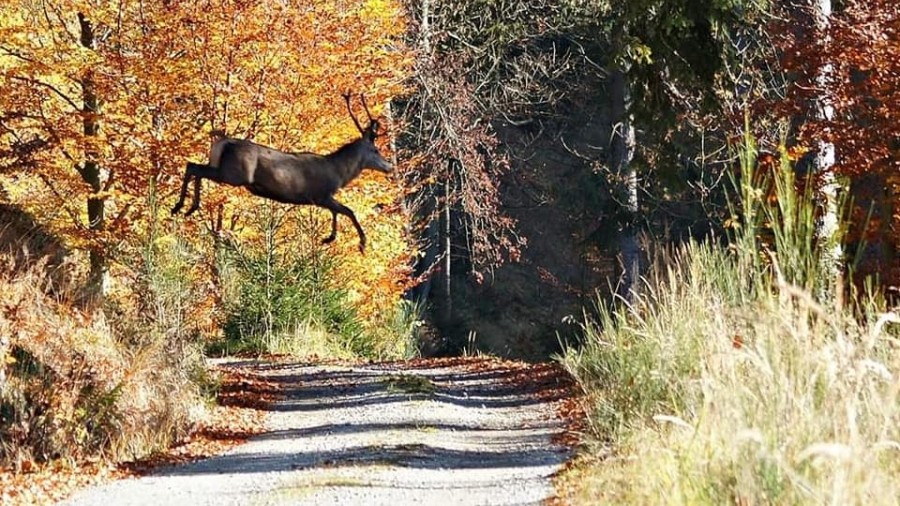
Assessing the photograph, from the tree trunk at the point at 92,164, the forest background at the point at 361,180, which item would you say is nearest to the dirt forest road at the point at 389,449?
the forest background at the point at 361,180

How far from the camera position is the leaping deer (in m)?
14.7

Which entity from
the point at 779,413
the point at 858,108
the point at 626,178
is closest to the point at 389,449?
the point at 779,413

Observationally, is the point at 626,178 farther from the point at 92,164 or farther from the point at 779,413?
the point at 779,413

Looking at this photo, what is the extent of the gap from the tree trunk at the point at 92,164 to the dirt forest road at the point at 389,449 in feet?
12.9

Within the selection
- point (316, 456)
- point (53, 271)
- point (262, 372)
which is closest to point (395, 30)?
point (262, 372)

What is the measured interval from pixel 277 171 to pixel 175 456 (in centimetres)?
330

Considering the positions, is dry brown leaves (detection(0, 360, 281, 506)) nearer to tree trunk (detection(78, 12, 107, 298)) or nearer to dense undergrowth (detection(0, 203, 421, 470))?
dense undergrowth (detection(0, 203, 421, 470))

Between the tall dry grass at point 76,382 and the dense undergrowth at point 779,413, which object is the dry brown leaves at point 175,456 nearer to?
the tall dry grass at point 76,382

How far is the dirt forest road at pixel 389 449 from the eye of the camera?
10.2 metres

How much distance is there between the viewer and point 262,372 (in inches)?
770

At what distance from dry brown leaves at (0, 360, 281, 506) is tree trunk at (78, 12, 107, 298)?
3349mm

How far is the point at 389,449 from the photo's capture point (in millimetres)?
12062

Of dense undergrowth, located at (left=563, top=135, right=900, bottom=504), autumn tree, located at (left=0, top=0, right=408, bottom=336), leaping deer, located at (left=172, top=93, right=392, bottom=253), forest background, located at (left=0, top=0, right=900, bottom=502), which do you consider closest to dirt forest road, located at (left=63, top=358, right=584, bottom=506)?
forest background, located at (left=0, top=0, right=900, bottom=502)

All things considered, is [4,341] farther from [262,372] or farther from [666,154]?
[666,154]
